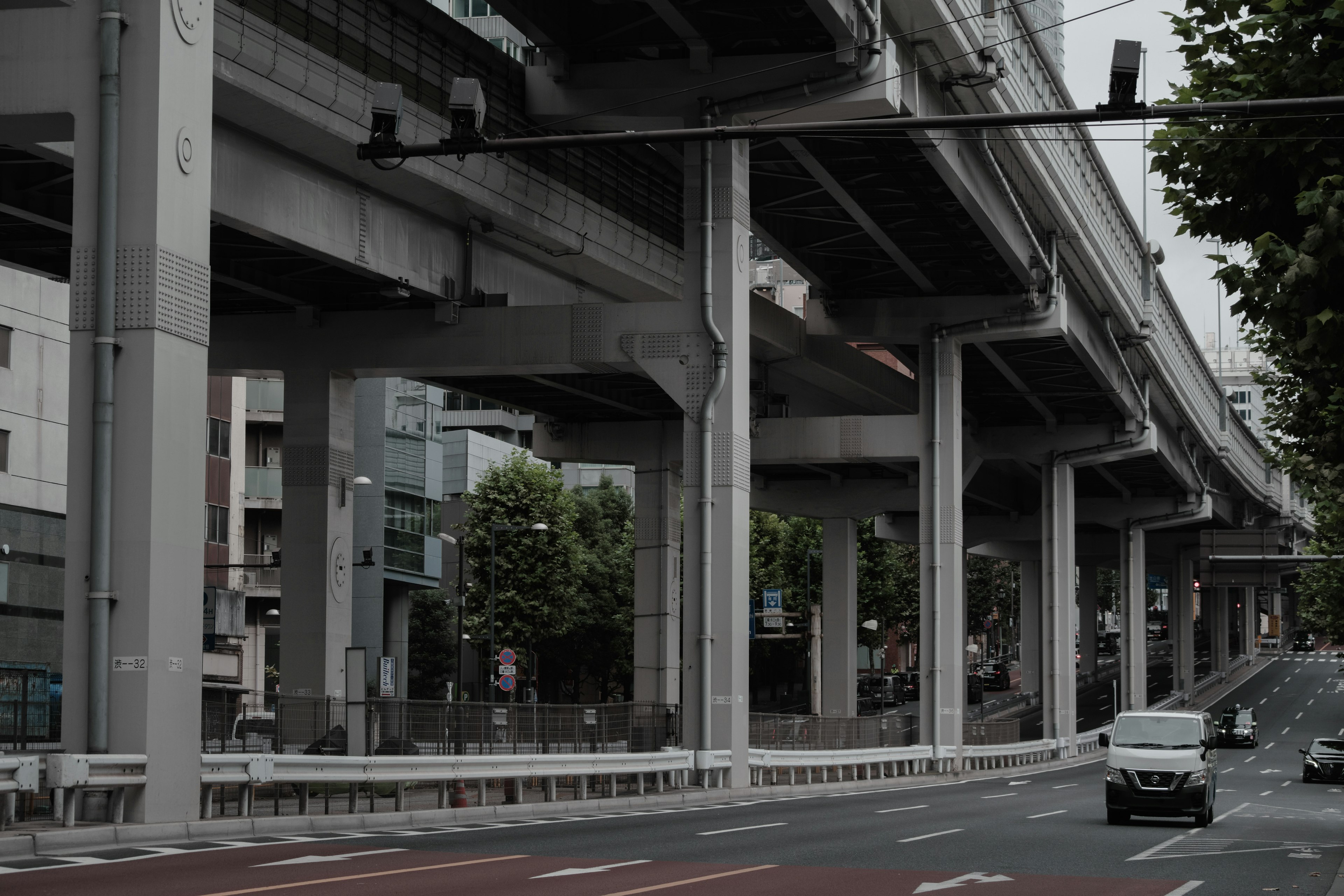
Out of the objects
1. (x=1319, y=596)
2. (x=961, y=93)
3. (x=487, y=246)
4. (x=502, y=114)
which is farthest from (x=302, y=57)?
(x=1319, y=596)

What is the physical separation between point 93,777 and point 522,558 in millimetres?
53121

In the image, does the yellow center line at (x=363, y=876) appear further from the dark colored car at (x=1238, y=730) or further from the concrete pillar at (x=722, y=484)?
the dark colored car at (x=1238, y=730)

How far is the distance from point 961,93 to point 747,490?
9208 mm

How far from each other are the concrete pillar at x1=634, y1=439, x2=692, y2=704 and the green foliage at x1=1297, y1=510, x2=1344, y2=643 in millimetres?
18391

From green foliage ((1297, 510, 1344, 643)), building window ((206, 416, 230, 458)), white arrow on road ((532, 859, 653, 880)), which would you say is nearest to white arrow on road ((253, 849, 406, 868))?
white arrow on road ((532, 859, 653, 880))

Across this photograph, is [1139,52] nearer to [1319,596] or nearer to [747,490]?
[747,490]

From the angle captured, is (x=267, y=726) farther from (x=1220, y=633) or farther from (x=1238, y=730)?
(x=1220, y=633)

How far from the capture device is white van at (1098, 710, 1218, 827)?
25.4 m

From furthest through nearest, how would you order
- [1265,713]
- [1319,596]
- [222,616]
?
[1265,713] < [1319,596] < [222,616]

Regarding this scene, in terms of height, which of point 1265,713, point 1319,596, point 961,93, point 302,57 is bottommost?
point 1265,713

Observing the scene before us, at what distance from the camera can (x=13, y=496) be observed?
4756 cm

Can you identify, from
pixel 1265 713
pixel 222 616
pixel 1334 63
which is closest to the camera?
pixel 1334 63

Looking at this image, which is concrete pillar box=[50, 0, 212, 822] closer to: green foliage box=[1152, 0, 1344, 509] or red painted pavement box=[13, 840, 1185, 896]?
red painted pavement box=[13, 840, 1185, 896]

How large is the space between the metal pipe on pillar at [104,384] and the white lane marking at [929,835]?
941 cm
